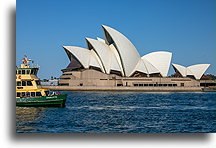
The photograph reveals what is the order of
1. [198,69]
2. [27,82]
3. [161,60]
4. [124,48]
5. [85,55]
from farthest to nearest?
1. [198,69]
2. [161,60]
3. [85,55]
4. [124,48]
5. [27,82]

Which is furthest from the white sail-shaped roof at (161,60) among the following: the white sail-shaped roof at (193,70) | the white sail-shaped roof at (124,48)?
the white sail-shaped roof at (124,48)

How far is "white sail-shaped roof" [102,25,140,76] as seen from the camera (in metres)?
52.0

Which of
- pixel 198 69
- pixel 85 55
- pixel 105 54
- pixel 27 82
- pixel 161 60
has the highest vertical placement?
pixel 85 55

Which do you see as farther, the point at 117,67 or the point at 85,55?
the point at 85,55

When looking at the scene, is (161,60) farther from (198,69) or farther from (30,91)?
(30,91)

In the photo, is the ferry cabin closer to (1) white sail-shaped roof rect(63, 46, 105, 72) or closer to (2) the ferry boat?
(2) the ferry boat

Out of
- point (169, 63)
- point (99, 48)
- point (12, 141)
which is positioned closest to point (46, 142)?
point (12, 141)

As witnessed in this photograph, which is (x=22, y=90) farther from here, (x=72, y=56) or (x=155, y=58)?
(x=155, y=58)

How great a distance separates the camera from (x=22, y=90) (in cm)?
1673

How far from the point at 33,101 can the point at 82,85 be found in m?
39.9

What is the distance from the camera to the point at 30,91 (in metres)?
17.1

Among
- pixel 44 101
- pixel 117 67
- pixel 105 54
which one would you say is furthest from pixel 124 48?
pixel 44 101

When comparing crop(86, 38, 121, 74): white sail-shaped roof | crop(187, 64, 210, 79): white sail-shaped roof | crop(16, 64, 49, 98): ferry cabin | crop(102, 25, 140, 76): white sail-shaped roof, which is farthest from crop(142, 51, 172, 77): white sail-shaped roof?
crop(16, 64, 49, 98): ferry cabin

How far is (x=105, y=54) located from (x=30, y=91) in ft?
123
